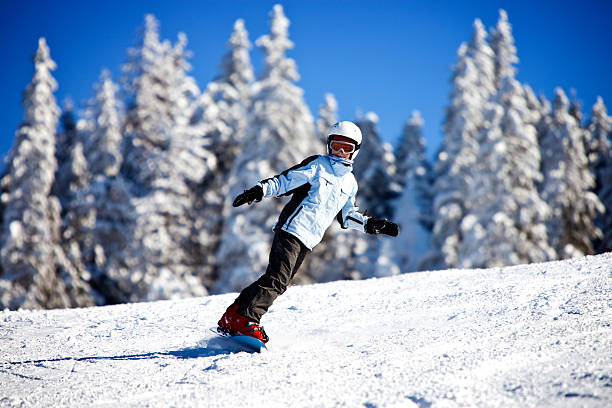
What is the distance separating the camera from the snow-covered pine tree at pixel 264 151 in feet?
64.6

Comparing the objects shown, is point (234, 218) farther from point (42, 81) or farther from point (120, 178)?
point (42, 81)

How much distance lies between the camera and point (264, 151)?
21.1 meters

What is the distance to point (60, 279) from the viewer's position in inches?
876

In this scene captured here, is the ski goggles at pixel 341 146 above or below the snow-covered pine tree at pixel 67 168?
below

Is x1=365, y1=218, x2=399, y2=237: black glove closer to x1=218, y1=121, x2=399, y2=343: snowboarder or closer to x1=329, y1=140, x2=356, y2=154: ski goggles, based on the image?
x1=218, y1=121, x2=399, y2=343: snowboarder

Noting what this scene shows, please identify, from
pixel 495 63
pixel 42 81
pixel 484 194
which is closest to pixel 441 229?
pixel 484 194

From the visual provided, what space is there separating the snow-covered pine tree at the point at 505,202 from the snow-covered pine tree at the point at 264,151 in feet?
24.5

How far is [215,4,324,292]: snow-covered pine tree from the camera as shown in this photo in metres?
19.7

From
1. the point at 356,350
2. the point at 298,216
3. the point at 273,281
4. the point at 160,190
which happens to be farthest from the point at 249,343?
the point at 160,190

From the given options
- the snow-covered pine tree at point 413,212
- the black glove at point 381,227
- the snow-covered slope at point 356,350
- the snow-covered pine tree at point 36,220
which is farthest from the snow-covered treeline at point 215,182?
the black glove at point 381,227

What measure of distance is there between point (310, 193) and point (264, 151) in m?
16.8

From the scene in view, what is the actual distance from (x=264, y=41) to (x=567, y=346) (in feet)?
70.2

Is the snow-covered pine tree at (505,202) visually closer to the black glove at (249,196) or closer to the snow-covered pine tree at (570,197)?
the snow-covered pine tree at (570,197)

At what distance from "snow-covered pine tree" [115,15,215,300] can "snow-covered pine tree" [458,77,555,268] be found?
1168 cm
